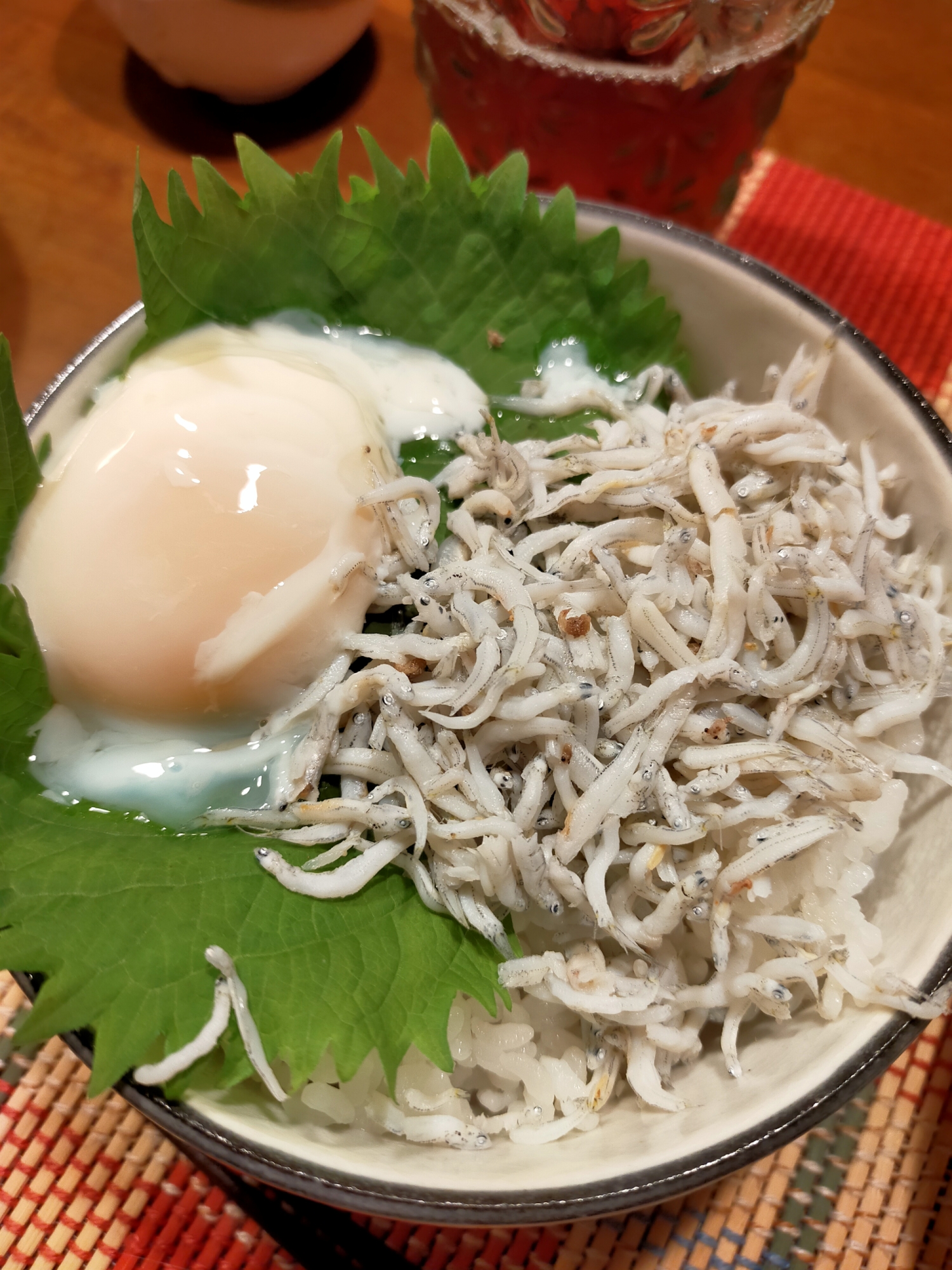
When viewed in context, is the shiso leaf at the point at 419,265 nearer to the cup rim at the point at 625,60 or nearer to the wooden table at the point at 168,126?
A: the cup rim at the point at 625,60

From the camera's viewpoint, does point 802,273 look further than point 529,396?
Yes

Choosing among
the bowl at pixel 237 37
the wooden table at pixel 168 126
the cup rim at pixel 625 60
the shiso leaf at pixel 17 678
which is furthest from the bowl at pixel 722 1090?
the bowl at pixel 237 37

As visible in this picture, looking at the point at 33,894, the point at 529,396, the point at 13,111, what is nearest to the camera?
the point at 33,894

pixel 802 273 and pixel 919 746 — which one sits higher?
pixel 802 273

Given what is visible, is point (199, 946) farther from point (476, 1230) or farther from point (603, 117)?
point (603, 117)

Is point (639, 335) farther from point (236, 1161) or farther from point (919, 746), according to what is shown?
point (236, 1161)

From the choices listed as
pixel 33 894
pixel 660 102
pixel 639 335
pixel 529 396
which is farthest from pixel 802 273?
pixel 33 894

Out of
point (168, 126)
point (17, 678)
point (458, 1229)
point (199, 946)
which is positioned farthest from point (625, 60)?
point (458, 1229)
